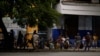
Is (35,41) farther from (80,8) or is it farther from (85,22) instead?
(85,22)

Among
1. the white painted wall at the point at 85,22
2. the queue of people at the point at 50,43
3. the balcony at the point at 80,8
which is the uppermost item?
the balcony at the point at 80,8

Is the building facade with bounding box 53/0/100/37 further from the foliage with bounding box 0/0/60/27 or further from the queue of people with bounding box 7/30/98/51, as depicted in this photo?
the foliage with bounding box 0/0/60/27

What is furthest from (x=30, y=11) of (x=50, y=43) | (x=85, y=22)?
(x=85, y=22)

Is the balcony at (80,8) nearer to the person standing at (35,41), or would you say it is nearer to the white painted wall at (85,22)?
the white painted wall at (85,22)

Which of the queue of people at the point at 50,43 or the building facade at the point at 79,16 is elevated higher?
the building facade at the point at 79,16

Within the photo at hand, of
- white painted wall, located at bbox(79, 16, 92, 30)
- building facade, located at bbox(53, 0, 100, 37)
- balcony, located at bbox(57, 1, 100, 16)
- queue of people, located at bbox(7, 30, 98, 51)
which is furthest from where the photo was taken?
white painted wall, located at bbox(79, 16, 92, 30)

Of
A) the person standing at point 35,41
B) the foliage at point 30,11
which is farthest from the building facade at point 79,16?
the foliage at point 30,11

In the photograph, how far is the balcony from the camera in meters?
49.5

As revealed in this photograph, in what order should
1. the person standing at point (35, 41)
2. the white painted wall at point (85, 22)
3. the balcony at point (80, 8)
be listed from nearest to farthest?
the person standing at point (35, 41), the balcony at point (80, 8), the white painted wall at point (85, 22)

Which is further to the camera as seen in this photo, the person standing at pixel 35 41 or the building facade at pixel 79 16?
the building facade at pixel 79 16

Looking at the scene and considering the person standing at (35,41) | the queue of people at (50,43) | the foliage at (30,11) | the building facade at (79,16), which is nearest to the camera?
the foliage at (30,11)

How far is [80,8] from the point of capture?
5009 centimetres

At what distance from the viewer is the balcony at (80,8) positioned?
163 ft

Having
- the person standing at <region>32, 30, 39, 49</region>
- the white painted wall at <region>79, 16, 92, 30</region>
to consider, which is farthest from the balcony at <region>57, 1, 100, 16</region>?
the person standing at <region>32, 30, 39, 49</region>
